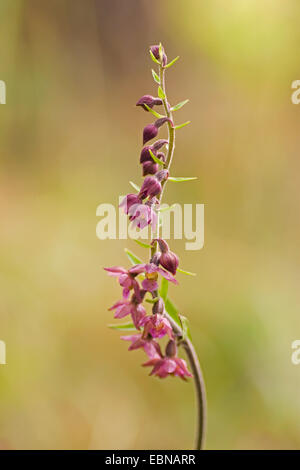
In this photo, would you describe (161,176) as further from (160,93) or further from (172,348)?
(172,348)

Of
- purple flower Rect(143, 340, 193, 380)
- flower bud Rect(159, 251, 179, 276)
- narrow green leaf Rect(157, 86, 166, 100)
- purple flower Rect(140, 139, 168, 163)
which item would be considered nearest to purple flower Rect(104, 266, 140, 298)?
flower bud Rect(159, 251, 179, 276)

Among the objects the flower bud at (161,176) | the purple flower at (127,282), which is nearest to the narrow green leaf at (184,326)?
the purple flower at (127,282)

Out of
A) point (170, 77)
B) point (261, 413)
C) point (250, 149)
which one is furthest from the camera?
point (170, 77)

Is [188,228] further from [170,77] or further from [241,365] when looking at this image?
[170,77]

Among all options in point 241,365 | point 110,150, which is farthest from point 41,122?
point 241,365

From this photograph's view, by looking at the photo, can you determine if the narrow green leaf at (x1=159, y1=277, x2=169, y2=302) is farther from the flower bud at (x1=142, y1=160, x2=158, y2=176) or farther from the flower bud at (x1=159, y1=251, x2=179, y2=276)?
the flower bud at (x1=142, y1=160, x2=158, y2=176)
